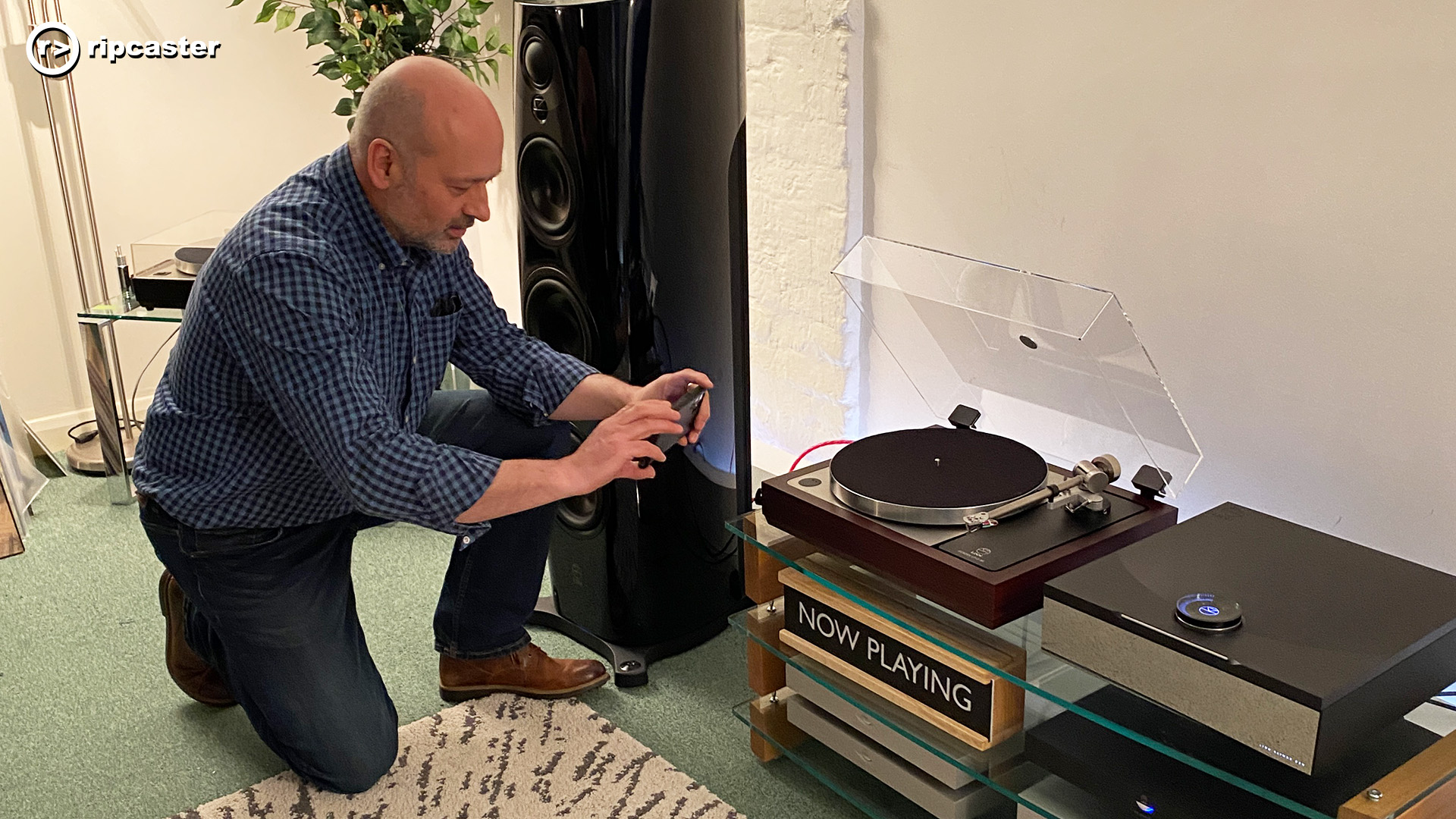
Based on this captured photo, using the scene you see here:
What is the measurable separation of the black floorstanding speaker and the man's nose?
306mm

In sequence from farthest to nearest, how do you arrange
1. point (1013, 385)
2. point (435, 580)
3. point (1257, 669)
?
1. point (435, 580)
2. point (1013, 385)
3. point (1257, 669)

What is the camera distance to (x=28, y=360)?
2.97m

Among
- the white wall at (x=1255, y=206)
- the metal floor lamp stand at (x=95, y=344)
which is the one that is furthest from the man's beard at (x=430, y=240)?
the metal floor lamp stand at (x=95, y=344)

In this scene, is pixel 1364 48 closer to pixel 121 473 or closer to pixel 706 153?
pixel 706 153

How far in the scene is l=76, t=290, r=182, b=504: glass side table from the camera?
2.63 metres

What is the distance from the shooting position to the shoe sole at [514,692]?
1.96 metres

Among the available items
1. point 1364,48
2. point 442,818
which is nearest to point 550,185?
point 442,818

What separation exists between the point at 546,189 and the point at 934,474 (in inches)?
30.1

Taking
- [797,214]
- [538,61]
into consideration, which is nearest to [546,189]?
[538,61]

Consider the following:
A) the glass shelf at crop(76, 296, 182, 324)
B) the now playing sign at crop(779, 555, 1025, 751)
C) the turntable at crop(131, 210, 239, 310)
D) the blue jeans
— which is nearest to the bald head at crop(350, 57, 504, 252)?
the blue jeans

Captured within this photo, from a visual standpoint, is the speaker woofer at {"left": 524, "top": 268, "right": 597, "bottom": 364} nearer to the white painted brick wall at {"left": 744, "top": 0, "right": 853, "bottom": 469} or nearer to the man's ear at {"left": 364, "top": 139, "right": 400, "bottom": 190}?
the man's ear at {"left": 364, "top": 139, "right": 400, "bottom": 190}

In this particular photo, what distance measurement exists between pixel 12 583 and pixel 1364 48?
2398 millimetres

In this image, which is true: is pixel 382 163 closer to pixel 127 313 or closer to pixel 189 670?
pixel 189 670

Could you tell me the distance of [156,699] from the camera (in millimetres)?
1997
